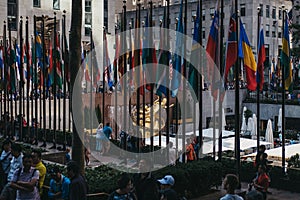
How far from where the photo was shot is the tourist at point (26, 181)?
925 cm

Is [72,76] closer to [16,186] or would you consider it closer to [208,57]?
[16,186]

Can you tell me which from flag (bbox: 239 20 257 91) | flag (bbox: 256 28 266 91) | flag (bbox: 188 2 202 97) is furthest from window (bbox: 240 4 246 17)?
flag (bbox: 239 20 257 91)

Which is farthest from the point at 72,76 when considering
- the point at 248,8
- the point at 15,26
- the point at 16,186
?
the point at 248,8

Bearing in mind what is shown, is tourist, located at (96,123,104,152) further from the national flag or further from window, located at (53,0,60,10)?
window, located at (53,0,60,10)

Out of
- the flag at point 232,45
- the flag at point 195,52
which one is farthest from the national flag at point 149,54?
the flag at point 232,45

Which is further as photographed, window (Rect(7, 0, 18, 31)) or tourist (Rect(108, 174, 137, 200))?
window (Rect(7, 0, 18, 31))

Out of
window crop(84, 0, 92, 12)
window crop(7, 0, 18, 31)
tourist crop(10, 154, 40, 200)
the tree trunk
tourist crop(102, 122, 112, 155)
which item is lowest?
tourist crop(102, 122, 112, 155)

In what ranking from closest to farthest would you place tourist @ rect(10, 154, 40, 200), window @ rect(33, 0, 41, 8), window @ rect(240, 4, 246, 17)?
1. tourist @ rect(10, 154, 40, 200)
2. window @ rect(33, 0, 41, 8)
3. window @ rect(240, 4, 246, 17)

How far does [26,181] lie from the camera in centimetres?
933

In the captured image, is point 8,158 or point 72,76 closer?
point 8,158

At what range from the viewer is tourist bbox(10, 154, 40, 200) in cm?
925

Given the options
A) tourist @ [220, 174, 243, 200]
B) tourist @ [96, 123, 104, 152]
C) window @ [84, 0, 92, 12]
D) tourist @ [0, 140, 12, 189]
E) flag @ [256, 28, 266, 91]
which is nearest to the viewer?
tourist @ [220, 174, 243, 200]

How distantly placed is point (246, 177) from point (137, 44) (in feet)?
21.9

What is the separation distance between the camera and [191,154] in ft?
59.2
